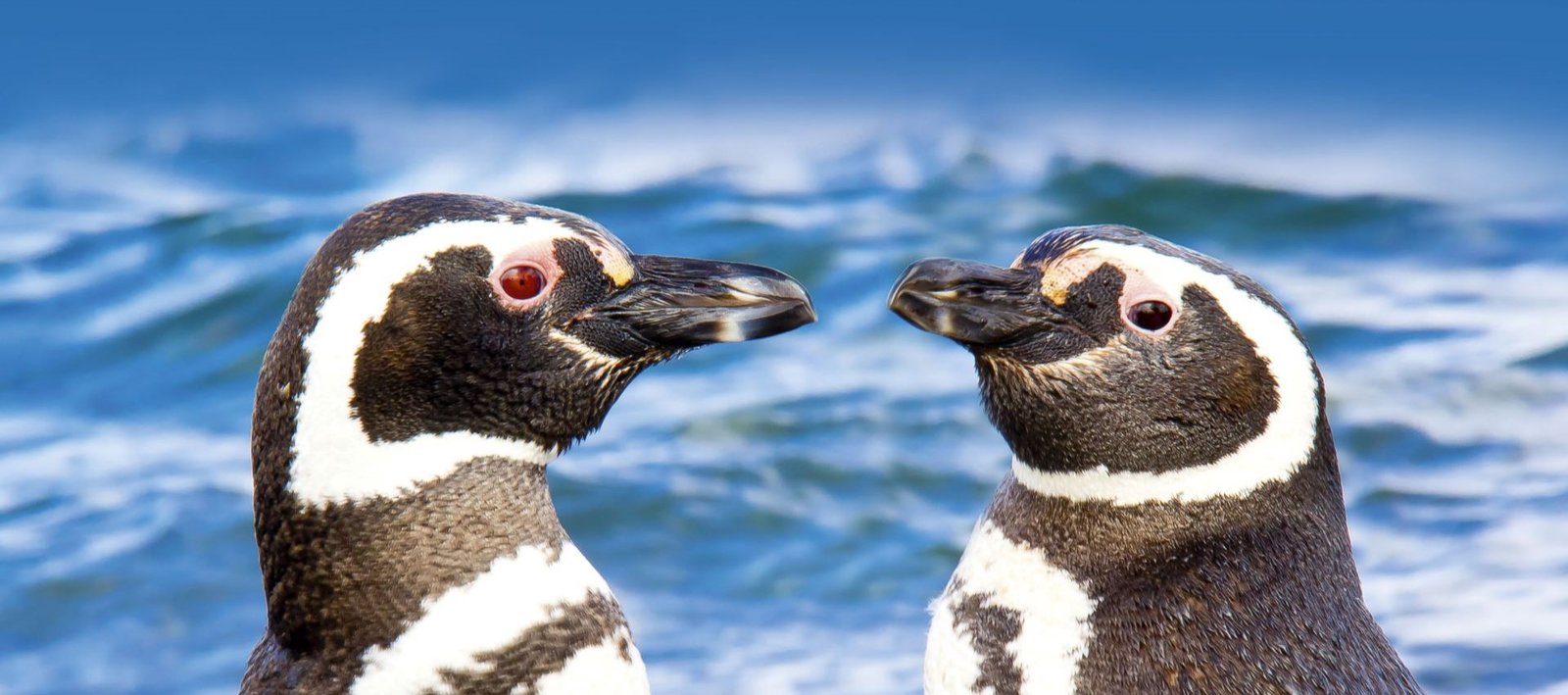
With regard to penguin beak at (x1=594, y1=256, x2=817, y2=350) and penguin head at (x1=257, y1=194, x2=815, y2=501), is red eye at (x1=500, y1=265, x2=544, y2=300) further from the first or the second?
penguin beak at (x1=594, y1=256, x2=817, y2=350)

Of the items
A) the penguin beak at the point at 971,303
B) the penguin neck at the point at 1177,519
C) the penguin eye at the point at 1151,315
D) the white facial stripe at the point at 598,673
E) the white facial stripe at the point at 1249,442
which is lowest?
the white facial stripe at the point at 598,673

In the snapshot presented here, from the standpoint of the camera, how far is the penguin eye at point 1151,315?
14.7ft

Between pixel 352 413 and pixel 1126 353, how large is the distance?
175cm

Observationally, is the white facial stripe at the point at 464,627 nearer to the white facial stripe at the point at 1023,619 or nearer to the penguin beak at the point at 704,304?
the penguin beak at the point at 704,304

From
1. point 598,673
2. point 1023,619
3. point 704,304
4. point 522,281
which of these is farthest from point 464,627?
point 1023,619

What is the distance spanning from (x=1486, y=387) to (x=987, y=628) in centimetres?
666

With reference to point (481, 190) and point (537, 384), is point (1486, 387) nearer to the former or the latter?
point (481, 190)

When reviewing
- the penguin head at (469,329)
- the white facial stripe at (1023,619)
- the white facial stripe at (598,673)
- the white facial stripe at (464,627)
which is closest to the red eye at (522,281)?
the penguin head at (469,329)

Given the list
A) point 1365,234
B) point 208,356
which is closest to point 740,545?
point 208,356

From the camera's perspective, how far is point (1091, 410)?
448cm

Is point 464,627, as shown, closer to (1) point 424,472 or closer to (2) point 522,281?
(1) point 424,472

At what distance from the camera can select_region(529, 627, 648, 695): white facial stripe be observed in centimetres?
403

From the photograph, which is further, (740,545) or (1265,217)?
(1265,217)

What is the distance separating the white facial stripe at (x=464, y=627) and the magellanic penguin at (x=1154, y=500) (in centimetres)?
103
